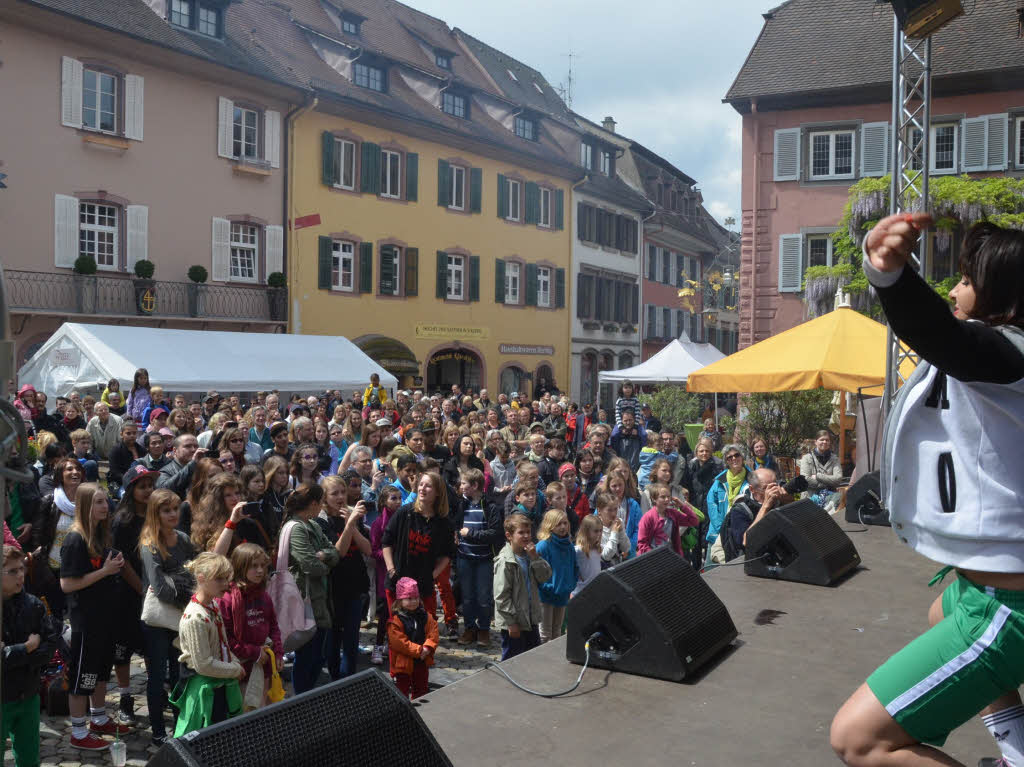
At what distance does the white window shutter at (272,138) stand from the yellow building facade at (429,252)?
47 cm

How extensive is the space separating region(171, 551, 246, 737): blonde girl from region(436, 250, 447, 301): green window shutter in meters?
25.0

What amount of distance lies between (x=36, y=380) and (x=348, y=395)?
6977mm

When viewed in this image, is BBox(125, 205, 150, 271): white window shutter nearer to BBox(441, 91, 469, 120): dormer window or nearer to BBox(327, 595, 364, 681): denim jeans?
BBox(441, 91, 469, 120): dormer window

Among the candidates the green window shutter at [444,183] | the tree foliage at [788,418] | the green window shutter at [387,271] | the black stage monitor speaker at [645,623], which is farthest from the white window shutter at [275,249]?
the black stage monitor speaker at [645,623]

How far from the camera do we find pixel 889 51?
85.7 ft

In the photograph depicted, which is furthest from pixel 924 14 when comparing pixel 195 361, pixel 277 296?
pixel 277 296

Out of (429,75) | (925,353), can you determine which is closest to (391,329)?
(429,75)

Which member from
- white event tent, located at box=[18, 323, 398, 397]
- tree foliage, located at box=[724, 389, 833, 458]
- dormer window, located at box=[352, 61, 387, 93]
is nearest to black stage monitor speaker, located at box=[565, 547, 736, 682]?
tree foliage, located at box=[724, 389, 833, 458]

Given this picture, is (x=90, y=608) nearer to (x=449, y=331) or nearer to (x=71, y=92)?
(x=71, y=92)

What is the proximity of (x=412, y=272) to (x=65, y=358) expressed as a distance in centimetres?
1225

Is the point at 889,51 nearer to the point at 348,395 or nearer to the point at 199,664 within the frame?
the point at 348,395

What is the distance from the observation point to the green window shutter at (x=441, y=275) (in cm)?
3014

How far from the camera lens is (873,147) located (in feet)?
83.9

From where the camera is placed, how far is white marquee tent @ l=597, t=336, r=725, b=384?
22469 millimetres
